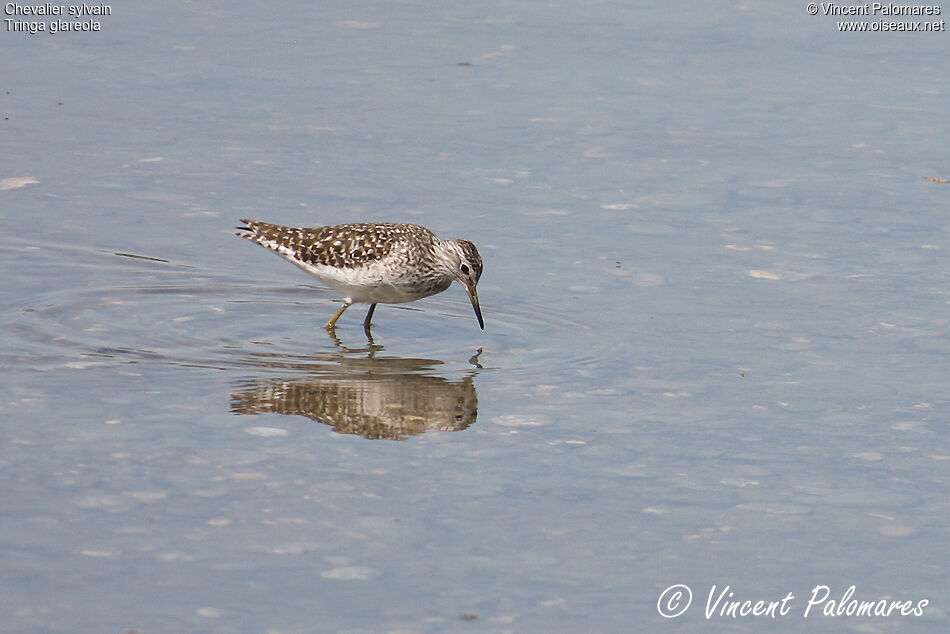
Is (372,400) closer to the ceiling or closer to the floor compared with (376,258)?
closer to the floor

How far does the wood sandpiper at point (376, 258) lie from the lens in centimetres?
1160

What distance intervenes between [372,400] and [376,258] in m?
1.99

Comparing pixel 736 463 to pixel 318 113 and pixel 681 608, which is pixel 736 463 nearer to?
pixel 681 608

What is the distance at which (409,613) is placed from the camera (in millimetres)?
6957

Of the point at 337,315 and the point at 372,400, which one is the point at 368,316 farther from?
the point at 372,400

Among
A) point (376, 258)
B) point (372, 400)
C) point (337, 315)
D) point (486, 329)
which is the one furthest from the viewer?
point (337, 315)

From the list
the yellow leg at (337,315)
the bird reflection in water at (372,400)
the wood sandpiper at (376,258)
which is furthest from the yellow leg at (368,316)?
the bird reflection in water at (372,400)

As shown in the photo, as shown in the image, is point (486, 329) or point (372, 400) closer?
point (372, 400)

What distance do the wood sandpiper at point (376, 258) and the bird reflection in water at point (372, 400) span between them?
1104 millimetres

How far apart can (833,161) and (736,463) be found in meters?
6.85

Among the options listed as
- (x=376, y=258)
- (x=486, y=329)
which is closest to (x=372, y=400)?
(x=486, y=329)

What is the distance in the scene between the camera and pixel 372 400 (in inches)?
393

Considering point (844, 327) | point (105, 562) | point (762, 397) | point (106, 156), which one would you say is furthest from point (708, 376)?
point (106, 156)

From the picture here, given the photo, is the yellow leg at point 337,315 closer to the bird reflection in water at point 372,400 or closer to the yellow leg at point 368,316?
the yellow leg at point 368,316
